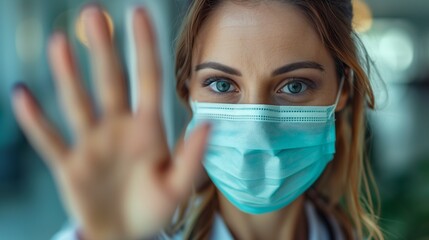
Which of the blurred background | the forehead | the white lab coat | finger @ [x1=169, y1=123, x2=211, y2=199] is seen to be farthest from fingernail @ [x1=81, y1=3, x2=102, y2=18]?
the white lab coat

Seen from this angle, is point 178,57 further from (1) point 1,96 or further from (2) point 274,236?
(1) point 1,96

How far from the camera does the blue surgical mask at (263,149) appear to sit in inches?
36.1

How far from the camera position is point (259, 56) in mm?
885

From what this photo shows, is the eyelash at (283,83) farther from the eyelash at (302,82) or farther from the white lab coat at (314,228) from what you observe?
the white lab coat at (314,228)

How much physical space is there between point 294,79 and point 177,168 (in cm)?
37

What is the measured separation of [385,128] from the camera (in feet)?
18.8

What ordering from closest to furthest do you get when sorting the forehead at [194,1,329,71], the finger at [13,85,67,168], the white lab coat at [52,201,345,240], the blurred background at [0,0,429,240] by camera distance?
the finger at [13,85,67,168], the forehead at [194,1,329,71], the white lab coat at [52,201,345,240], the blurred background at [0,0,429,240]

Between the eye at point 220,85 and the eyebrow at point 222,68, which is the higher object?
the eyebrow at point 222,68

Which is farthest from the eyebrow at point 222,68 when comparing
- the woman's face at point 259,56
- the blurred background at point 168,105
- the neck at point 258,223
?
the neck at point 258,223

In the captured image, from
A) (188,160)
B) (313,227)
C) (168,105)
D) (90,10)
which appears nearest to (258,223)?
(313,227)

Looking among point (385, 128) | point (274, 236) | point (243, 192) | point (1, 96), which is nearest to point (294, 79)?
point (243, 192)

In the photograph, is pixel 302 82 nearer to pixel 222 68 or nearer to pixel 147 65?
pixel 222 68

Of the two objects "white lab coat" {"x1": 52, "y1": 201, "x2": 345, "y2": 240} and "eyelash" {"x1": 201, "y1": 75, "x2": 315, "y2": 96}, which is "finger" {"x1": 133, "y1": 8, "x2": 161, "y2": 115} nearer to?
"eyelash" {"x1": 201, "y1": 75, "x2": 315, "y2": 96}

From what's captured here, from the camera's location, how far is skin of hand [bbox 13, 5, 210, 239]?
60cm
